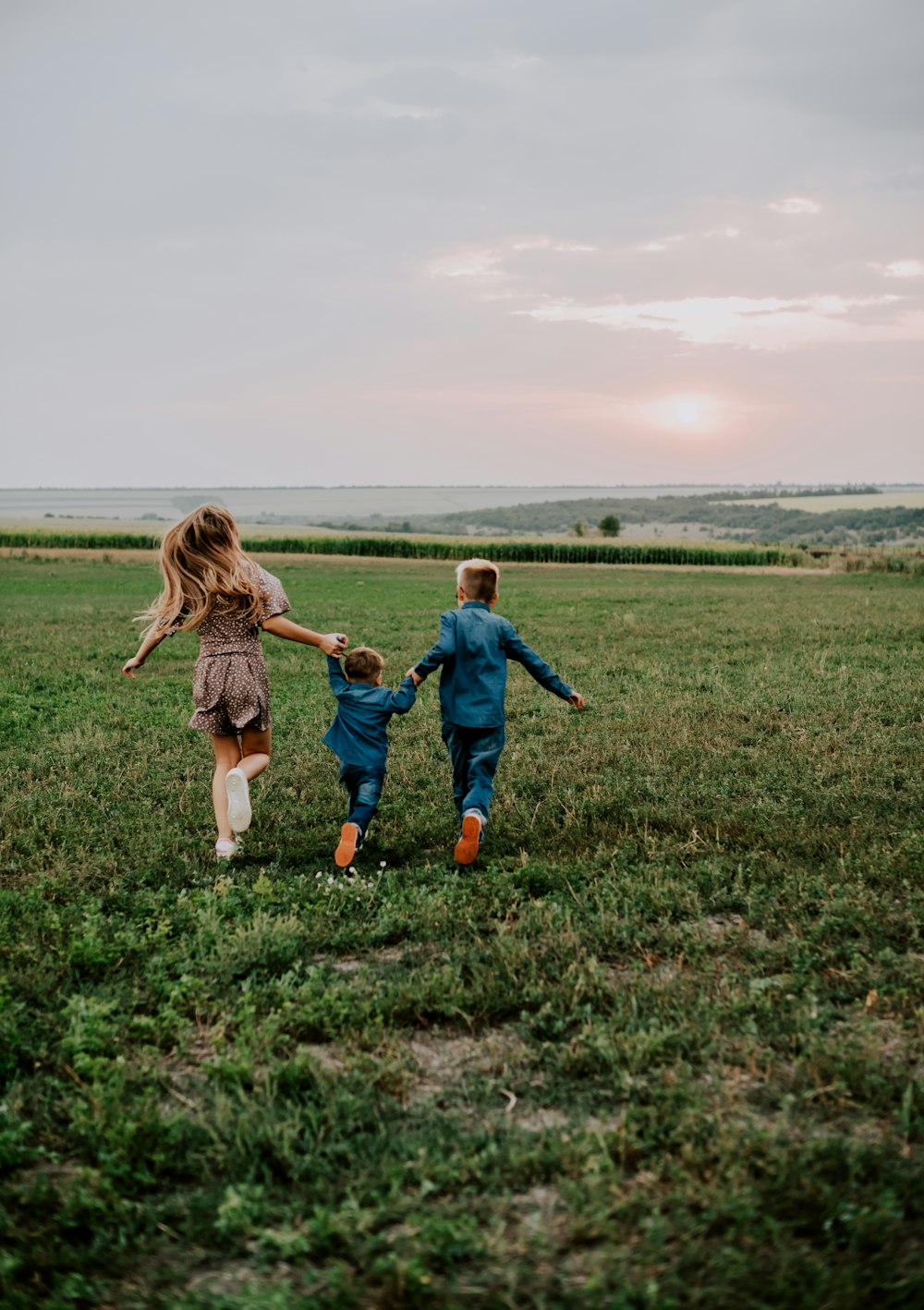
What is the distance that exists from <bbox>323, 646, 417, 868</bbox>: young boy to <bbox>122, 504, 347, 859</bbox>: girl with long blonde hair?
0.81ft

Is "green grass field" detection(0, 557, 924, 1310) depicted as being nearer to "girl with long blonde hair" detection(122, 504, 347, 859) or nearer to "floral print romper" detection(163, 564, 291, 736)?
"girl with long blonde hair" detection(122, 504, 347, 859)

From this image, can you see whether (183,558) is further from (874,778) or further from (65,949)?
(874,778)

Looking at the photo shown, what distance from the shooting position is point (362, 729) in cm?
622

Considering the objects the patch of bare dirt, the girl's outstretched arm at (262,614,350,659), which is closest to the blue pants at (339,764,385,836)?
the girl's outstretched arm at (262,614,350,659)

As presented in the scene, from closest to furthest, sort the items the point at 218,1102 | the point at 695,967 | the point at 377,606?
the point at 218,1102 < the point at 695,967 < the point at 377,606

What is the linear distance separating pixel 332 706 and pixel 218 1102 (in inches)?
328

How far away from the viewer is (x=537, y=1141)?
3.30 meters

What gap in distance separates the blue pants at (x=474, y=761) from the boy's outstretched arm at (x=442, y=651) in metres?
0.49

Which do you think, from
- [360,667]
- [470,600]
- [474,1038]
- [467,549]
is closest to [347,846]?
[360,667]

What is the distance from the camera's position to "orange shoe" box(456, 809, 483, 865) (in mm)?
6023

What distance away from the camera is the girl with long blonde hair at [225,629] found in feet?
20.5

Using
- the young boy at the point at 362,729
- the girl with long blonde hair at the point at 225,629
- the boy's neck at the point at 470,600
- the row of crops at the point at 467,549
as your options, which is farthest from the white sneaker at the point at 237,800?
the row of crops at the point at 467,549

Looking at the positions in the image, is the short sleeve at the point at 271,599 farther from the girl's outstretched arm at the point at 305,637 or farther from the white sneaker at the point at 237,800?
the white sneaker at the point at 237,800

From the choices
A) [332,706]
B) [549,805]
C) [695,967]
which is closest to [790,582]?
[332,706]
